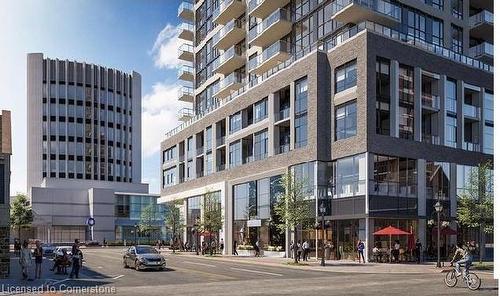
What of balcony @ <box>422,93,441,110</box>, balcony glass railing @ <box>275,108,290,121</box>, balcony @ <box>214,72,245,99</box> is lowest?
balcony glass railing @ <box>275,108,290,121</box>

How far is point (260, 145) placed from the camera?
55688mm

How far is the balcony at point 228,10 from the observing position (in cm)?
6457

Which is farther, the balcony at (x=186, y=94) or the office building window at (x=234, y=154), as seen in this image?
the balcony at (x=186, y=94)

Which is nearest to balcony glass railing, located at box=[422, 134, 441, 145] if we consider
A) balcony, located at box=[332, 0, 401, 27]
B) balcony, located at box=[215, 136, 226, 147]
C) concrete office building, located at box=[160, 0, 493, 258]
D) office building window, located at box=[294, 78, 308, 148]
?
concrete office building, located at box=[160, 0, 493, 258]

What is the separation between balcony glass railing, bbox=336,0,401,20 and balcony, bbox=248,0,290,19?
9.94 meters

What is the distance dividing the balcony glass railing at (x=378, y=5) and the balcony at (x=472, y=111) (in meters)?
10.3

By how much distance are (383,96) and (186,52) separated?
148ft

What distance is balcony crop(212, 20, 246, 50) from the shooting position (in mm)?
65062

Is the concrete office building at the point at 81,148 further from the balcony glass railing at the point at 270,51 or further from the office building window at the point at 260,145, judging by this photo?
the office building window at the point at 260,145

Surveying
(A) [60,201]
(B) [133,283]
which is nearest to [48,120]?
(A) [60,201]

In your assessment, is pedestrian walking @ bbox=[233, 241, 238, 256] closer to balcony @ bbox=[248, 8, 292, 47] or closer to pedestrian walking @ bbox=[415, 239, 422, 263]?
balcony @ bbox=[248, 8, 292, 47]

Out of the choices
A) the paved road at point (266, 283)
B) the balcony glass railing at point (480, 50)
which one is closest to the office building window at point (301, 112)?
the paved road at point (266, 283)

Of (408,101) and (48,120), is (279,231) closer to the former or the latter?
(408,101)

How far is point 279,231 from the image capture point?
167 feet
